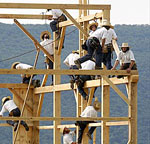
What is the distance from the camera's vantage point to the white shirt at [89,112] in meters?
38.0

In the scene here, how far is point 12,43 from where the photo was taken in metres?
96.1

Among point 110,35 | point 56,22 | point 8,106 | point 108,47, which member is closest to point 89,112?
point 108,47

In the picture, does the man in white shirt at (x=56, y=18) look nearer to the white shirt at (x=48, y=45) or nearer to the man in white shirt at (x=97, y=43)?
the white shirt at (x=48, y=45)

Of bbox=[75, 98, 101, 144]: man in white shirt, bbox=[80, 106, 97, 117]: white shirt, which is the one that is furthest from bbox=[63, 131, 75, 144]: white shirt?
bbox=[80, 106, 97, 117]: white shirt

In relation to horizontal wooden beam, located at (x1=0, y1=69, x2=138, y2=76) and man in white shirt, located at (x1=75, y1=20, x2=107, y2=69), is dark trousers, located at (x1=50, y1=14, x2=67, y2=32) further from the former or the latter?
horizontal wooden beam, located at (x1=0, y1=69, x2=138, y2=76)

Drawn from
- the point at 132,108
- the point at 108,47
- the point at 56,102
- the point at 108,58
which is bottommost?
the point at 132,108

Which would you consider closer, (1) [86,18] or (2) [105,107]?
(2) [105,107]

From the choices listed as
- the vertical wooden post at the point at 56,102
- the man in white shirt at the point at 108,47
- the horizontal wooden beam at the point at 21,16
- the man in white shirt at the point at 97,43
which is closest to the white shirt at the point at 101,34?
the man in white shirt at the point at 97,43

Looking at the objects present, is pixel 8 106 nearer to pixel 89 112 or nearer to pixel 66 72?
pixel 89 112

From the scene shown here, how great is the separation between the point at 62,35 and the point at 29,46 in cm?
5362

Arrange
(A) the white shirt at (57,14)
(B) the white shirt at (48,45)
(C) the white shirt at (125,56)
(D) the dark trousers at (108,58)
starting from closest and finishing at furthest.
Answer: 1. (C) the white shirt at (125,56)
2. (D) the dark trousers at (108,58)
3. (A) the white shirt at (57,14)
4. (B) the white shirt at (48,45)

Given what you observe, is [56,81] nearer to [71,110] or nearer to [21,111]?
[21,111]

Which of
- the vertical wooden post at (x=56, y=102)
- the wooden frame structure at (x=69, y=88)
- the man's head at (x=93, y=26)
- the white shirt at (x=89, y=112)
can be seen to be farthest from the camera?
the vertical wooden post at (x=56, y=102)

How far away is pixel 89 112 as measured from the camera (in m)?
38.0
